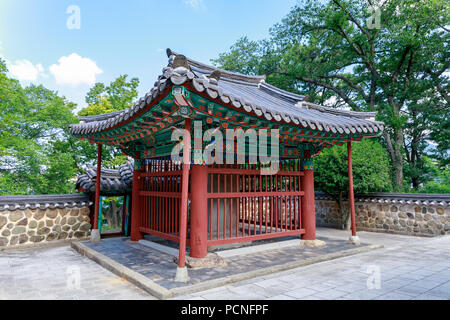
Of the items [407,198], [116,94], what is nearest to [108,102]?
[116,94]

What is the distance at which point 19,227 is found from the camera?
7531 millimetres

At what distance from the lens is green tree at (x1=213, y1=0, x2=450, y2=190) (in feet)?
48.5

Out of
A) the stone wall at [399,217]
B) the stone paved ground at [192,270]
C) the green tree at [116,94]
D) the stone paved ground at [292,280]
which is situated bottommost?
the stone paved ground at [292,280]

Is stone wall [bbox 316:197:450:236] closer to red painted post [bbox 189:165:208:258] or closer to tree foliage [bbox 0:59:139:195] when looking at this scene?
red painted post [bbox 189:165:208:258]

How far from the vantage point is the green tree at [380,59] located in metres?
14.8

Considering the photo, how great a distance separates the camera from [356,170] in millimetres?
10062

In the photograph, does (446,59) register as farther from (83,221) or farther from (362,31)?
(83,221)

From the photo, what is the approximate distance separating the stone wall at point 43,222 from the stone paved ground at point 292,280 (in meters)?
1.13

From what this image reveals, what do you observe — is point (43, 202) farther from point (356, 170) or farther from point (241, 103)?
point (356, 170)

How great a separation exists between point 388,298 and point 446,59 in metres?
18.2

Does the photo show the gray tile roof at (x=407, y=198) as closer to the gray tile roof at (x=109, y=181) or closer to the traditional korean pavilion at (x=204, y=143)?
the traditional korean pavilion at (x=204, y=143)

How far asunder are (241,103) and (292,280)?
295 cm

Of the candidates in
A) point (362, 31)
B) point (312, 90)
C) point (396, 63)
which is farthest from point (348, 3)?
point (312, 90)

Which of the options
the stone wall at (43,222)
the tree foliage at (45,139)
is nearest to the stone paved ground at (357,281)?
the stone wall at (43,222)
